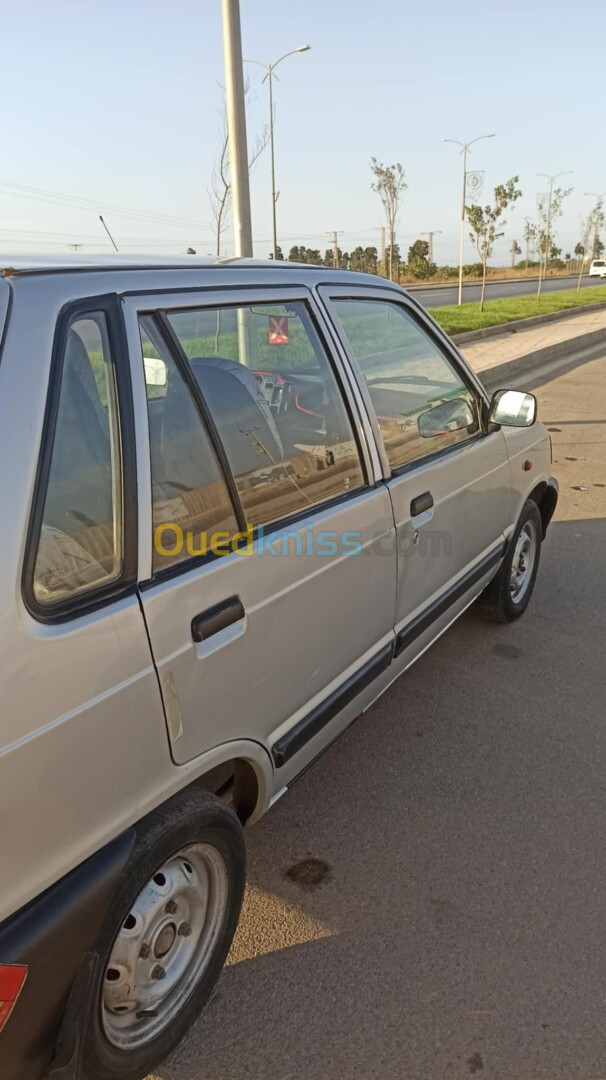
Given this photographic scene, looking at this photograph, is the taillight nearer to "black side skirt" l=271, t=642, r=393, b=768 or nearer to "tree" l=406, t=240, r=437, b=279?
"black side skirt" l=271, t=642, r=393, b=768

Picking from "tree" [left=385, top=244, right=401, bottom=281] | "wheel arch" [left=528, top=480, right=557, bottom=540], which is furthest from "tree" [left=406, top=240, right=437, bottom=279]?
"wheel arch" [left=528, top=480, right=557, bottom=540]

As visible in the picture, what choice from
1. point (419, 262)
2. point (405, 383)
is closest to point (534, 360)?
point (405, 383)

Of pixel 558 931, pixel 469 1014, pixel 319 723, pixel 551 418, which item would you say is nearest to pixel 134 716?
pixel 319 723

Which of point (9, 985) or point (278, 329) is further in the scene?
point (278, 329)

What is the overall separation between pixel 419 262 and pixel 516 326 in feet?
123

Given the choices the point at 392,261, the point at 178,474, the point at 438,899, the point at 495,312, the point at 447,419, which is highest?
the point at 392,261

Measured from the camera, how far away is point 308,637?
7.29ft

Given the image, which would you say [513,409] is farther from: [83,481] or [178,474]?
[83,481]

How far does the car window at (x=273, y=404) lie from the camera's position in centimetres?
206

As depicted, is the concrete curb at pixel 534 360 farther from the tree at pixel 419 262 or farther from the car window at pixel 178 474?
the tree at pixel 419 262

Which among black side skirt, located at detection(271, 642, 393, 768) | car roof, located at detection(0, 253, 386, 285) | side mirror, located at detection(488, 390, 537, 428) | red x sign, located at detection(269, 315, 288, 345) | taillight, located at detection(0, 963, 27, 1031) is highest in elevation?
car roof, located at detection(0, 253, 386, 285)

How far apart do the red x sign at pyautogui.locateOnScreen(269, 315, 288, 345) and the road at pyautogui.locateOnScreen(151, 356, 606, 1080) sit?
166 centimetres

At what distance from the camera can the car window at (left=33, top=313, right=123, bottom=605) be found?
4.94 feet

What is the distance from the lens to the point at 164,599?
5.52 ft
